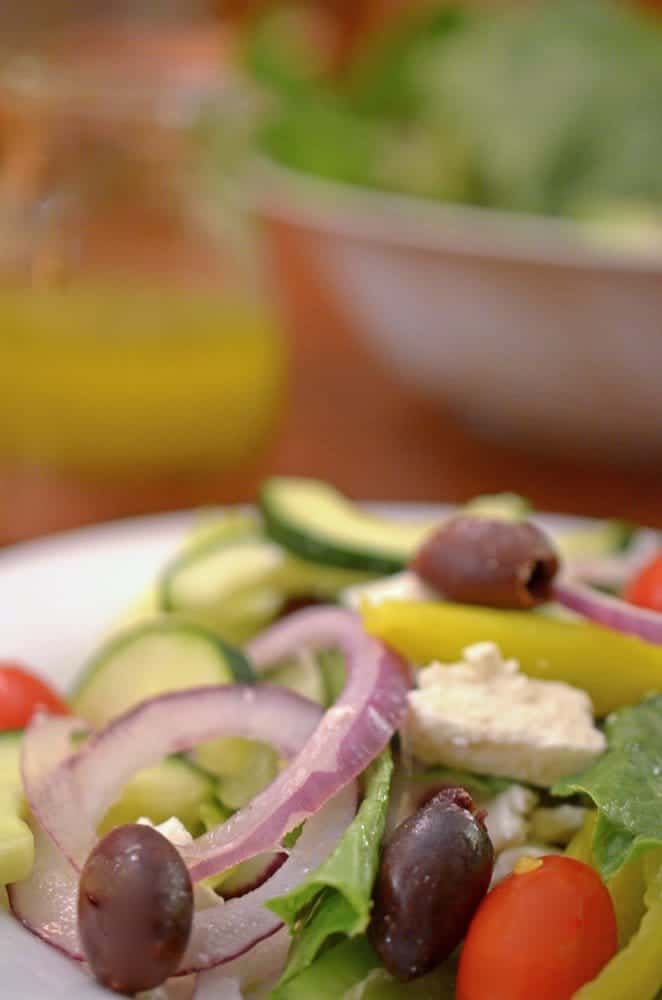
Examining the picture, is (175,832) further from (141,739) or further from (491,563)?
(491,563)

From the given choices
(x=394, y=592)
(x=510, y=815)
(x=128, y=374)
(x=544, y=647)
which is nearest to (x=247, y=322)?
(x=128, y=374)

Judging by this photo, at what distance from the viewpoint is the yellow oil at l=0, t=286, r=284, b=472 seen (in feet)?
7.39

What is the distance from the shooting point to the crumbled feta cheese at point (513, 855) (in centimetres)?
111

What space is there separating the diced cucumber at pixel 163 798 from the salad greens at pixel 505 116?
1697 mm

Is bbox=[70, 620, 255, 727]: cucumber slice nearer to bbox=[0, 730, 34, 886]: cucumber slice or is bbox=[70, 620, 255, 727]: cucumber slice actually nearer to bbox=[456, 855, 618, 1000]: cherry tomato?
bbox=[0, 730, 34, 886]: cucumber slice

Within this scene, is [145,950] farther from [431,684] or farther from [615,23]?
[615,23]

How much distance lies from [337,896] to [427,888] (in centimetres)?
7

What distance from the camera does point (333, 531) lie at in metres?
1.54

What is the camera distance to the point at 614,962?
0.96 meters

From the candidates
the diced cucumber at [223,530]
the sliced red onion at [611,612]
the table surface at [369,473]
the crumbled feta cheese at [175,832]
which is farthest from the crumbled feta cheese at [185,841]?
the table surface at [369,473]

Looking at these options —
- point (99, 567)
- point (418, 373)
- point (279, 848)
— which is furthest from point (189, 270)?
point (279, 848)

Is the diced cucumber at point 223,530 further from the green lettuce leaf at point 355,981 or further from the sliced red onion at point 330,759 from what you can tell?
the green lettuce leaf at point 355,981

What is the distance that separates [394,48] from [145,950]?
2.54 metres

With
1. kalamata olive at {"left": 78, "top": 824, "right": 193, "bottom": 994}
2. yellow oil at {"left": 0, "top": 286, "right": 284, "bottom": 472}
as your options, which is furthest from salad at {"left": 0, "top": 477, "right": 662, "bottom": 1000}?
yellow oil at {"left": 0, "top": 286, "right": 284, "bottom": 472}
